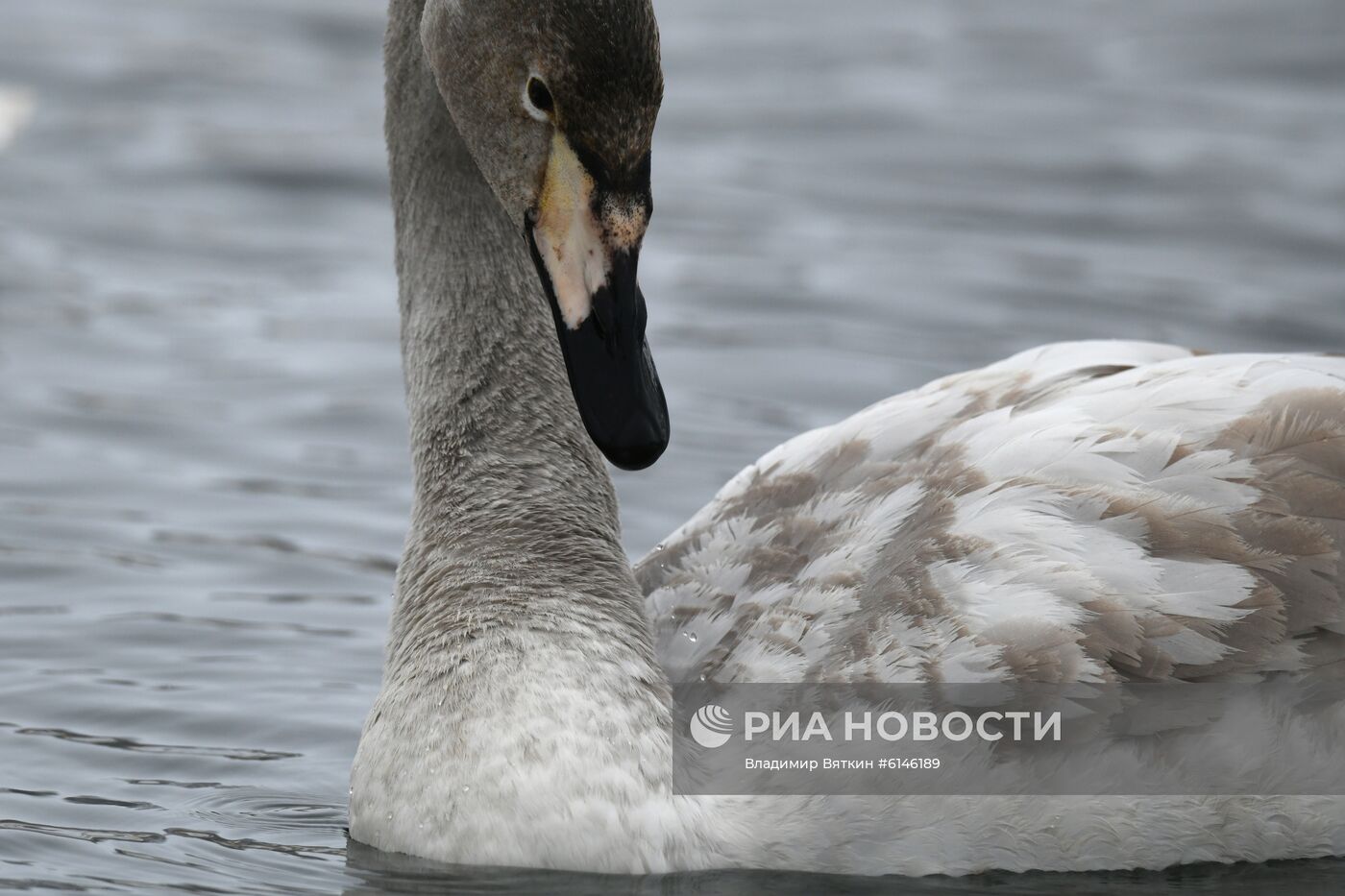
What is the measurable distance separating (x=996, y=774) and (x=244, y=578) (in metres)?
3.68

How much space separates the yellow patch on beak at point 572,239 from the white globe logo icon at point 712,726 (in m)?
1.01

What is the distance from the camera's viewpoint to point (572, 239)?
18.4 feet

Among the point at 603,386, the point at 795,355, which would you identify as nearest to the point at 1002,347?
the point at 795,355

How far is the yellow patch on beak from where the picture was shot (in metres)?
5.56

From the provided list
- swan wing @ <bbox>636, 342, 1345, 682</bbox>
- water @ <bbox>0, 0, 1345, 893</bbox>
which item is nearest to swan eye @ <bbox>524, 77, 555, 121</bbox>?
swan wing @ <bbox>636, 342, 1345, 682</bbox>

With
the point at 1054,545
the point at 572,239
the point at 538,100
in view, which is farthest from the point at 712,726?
the point at 538,100

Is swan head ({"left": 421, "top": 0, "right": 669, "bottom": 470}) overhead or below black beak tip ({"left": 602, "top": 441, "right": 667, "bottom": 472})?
overhead

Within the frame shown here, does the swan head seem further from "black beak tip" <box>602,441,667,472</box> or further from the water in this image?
the water

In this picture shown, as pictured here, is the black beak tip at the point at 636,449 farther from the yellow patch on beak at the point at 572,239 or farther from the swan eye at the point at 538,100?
the swan eye at the point at 538,100

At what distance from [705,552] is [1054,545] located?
1053mm

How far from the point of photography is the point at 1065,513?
5840 mm

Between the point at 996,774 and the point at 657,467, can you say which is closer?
the point at 996,774

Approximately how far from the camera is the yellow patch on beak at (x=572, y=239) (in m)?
5.56

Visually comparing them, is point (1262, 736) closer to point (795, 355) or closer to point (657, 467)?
point (657, 467)
